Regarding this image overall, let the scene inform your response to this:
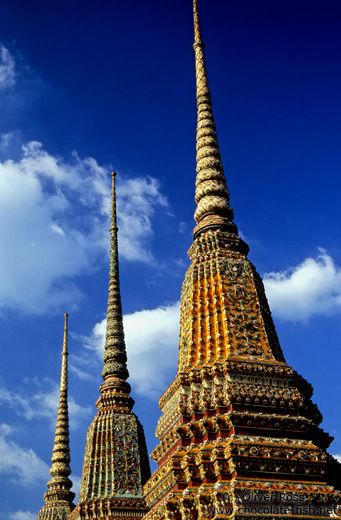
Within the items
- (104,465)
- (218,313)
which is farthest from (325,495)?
(104,465)

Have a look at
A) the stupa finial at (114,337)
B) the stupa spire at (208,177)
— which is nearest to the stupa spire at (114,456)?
the stupa finial at (114,337)

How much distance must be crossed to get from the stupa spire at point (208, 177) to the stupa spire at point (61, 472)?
58.3 feet

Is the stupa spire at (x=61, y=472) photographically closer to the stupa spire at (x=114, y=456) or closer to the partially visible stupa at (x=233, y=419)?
the stupa spire at (x=114, y=456)

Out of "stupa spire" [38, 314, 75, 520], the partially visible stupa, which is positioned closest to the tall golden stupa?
the partially visible stupa

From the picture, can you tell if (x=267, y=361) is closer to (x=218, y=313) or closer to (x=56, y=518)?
(x=218, y=313)

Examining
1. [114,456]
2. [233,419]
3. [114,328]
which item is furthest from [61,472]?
[233,419]

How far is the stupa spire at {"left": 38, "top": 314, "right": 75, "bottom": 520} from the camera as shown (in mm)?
27000

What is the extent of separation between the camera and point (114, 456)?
2030 cm

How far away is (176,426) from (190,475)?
2.99 ft

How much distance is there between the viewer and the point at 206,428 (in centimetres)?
1020

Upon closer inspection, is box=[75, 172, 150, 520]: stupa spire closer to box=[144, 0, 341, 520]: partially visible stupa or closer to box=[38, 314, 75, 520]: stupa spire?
box=[38, 314, 75, 520]: stupa spire

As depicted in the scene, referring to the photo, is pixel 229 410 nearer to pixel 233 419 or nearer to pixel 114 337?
pixel 233 419

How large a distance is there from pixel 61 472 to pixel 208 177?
64.4 ft

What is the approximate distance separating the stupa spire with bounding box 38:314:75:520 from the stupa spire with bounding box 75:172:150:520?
6.87 metres
